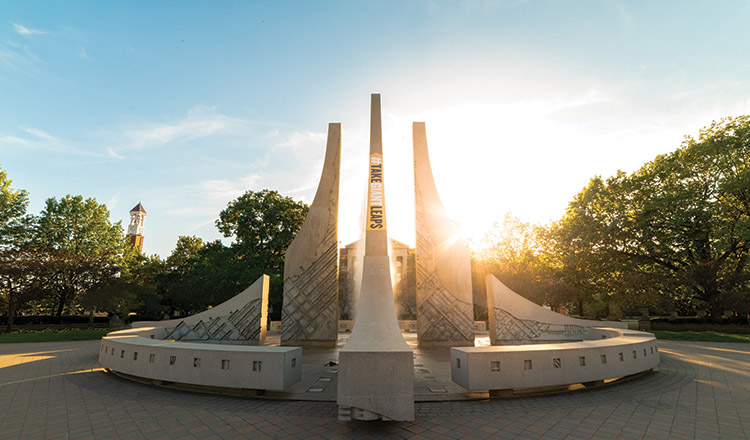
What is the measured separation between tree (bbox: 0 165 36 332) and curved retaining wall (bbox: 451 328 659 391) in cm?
3032

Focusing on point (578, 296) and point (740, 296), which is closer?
point (740, 296)

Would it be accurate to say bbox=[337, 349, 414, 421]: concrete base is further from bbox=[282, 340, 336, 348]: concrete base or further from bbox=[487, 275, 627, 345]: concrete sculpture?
bbox=[487, 275, 627, 345]: concrete sculpture

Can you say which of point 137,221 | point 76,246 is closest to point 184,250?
point 76,246

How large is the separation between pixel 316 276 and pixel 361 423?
9766 millimetres

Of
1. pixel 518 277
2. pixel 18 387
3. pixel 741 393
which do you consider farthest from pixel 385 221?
pixel 518 277

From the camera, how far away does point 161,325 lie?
48.4ft

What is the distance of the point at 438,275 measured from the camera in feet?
48.5

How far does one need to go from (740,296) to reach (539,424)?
24986mm

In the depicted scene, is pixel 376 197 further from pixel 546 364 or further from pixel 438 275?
pixel 546 364

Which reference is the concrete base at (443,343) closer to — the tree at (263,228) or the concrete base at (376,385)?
the concrete base at (376,385)

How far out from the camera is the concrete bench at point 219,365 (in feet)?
22.5

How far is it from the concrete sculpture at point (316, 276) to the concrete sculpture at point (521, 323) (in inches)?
272

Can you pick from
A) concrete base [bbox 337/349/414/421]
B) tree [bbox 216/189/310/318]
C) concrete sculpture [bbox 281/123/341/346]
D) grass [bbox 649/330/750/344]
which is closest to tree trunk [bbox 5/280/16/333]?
tree [bbox 216/189/310/318]

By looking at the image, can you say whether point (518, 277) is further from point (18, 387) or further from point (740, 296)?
point (18, 387)
